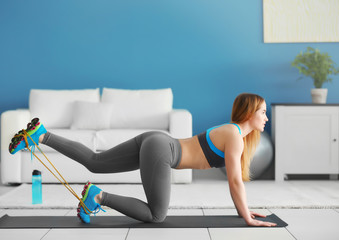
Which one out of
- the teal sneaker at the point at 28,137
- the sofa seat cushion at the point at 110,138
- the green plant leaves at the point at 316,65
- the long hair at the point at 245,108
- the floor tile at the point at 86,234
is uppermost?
the green plant leaves at the point at 316,65

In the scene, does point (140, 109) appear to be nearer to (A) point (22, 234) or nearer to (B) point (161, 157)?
(B) point (161, 157)

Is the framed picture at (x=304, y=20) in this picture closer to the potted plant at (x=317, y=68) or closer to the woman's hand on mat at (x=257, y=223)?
the potted plant at (x=317, y=68)

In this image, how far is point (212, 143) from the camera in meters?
2.47

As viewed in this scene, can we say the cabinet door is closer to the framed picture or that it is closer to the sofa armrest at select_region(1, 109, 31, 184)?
the framed picture

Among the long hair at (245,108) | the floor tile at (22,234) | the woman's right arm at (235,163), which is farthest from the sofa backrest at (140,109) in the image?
the floor tile at (22,234)

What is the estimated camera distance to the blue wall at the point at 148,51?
5137 mm

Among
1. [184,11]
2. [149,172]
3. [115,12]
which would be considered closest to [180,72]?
[184,11]

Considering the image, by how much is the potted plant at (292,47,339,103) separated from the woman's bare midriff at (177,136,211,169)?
2.58m

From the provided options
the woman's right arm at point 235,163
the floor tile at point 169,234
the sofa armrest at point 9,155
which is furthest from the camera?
the sofa armrest at point 9,155

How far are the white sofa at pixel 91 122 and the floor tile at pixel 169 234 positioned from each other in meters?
1.63

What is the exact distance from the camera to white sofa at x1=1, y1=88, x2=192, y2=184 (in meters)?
4.00

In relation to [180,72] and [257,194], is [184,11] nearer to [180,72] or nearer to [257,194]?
[180,72]

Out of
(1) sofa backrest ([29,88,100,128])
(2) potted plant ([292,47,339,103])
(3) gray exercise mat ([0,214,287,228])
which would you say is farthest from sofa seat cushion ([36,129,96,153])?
(2) potted plant ([292,47,339,103])

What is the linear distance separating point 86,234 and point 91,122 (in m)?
2.19
